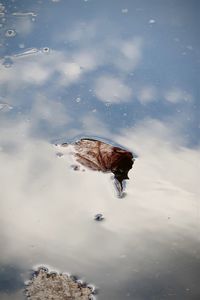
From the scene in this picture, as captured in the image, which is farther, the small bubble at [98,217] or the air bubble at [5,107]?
the air bubble at [5,107]

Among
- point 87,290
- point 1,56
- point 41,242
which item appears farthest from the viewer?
point 1,56

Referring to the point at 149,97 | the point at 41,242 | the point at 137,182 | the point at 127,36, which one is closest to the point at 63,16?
the point at 127,36

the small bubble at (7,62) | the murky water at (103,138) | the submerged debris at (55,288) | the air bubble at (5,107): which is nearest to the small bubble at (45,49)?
the murky water at (103,138)

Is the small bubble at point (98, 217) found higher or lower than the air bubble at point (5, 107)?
lower

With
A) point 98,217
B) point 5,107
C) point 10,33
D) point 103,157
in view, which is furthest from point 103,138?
point 10,33

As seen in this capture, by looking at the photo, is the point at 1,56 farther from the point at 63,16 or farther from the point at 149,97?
the point at 149,97

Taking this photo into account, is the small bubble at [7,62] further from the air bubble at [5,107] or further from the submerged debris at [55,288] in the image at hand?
the submerged debris at [55,288]

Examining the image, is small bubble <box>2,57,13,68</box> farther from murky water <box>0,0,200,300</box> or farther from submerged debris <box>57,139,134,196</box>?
submerged debris <box>57,139,134,196</box>
